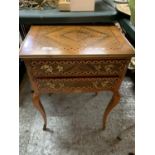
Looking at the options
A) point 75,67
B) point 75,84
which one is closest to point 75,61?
point 75,67

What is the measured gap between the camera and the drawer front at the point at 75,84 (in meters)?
1.07

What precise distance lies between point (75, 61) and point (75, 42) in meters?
0.16

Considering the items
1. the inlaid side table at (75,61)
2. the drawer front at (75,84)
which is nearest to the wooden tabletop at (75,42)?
the inlaid side table at (75,61)

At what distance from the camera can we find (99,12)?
58.4 inches

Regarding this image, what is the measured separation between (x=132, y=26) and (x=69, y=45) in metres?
0.56

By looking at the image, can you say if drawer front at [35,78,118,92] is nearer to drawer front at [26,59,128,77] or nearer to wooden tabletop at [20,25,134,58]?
drawer front at [26,59,128,77]

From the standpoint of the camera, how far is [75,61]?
990 mm

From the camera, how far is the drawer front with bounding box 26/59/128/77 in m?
0.99

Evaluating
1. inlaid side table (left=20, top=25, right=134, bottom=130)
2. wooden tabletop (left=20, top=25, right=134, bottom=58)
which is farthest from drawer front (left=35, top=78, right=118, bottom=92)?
wooden tabletop (left=20, top=25, right=134, bottom=58)

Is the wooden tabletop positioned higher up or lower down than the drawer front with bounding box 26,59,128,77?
higher up

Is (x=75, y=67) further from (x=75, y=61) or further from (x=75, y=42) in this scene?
(x=75, y=42)
